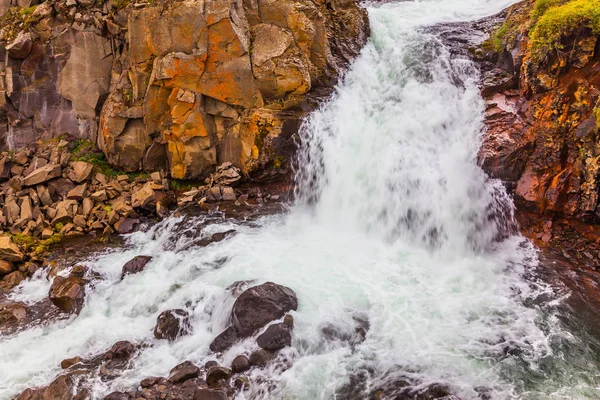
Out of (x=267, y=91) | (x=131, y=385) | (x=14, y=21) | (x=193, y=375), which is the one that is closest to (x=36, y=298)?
(x=131, y=385)

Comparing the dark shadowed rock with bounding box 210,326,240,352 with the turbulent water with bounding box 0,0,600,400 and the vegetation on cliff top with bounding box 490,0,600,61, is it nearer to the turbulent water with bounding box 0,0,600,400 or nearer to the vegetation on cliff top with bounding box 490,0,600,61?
the turbulent water with bounding box 0,0,600,400

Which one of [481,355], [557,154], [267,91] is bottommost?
[481,355]

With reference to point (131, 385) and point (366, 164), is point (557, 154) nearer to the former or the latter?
point (366, 164)

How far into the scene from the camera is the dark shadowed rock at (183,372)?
26.4ft

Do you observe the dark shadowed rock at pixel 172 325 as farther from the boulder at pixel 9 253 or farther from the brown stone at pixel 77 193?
the brown stone at pixel 77 193

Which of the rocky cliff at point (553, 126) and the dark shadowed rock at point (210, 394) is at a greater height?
the rocky cliff at point (553, 126)

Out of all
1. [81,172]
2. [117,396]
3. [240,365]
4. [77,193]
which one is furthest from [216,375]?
[81,172]

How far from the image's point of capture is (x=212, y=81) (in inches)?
569

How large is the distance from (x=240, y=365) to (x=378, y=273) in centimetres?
437

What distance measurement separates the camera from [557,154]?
11.4 metres

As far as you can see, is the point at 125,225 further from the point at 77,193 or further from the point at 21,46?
the point at 21,46

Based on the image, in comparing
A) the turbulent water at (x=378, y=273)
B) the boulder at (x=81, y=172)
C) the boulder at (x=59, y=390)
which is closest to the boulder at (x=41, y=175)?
the boulder at (x=81, y=172)

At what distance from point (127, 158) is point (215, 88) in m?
4.52

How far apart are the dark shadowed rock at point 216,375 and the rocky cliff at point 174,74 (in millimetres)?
7955
